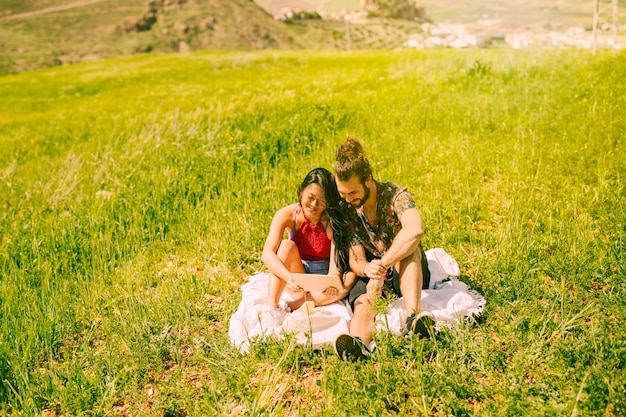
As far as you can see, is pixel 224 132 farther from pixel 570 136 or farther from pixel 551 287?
pixel 551 287

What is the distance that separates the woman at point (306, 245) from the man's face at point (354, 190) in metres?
0.32

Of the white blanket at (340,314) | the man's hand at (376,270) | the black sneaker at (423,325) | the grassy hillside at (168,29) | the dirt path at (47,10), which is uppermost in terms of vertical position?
the dirt path at (47,10)

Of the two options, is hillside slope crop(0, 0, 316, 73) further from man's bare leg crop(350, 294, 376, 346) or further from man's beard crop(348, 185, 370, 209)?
man's bare leg crop(350, 294, 376, 346)

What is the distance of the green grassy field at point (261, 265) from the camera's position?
143 inches

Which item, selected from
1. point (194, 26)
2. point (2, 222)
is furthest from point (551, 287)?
point (194, 26)

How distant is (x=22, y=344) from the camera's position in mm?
4203

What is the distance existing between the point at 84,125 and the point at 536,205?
1269 cm

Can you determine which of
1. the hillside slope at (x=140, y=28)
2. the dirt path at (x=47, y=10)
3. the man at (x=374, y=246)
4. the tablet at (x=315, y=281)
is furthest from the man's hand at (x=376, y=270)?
the dirt path at (x=47, y=10)

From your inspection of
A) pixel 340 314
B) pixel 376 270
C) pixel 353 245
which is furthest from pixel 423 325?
pixel 353 245

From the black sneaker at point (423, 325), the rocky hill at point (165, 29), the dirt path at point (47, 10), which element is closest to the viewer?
the black sneaker at point (423, 325)

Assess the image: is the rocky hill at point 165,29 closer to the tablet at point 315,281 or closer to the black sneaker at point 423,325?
the tablet at point 315,281

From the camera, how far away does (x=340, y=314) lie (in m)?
4.76

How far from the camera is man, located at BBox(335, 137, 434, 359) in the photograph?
4168 mm

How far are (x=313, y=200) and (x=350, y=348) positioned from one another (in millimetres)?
1368
